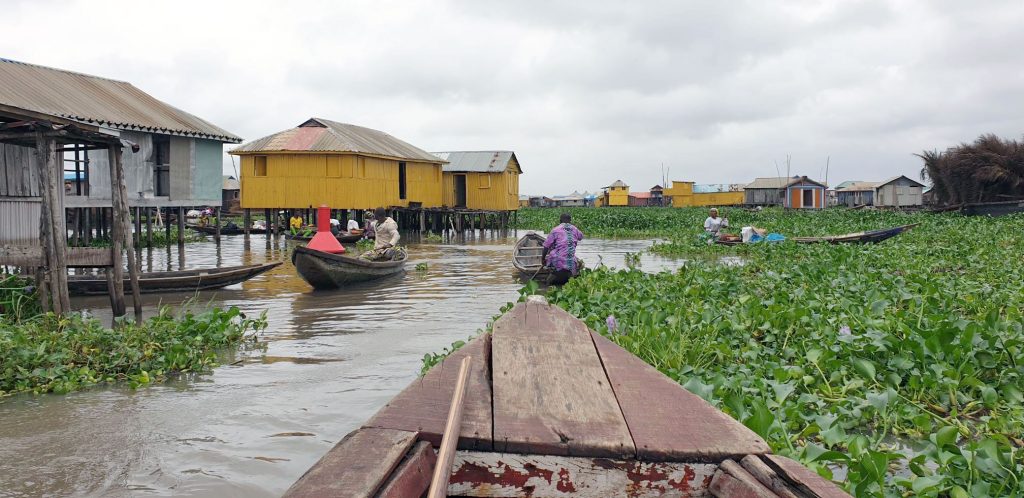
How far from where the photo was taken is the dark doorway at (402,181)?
32.0m

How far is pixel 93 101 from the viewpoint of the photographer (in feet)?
57.0

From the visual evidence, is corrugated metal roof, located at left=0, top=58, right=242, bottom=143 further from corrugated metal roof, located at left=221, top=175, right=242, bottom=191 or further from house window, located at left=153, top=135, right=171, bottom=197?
corrugated metal roof, located at left=221, top=175, right=242, bottom=191

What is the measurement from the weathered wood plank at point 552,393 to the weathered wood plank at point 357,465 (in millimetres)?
355

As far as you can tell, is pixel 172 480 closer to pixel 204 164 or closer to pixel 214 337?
pixel 214 337

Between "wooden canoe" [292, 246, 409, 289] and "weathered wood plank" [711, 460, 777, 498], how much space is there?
36.2 feet

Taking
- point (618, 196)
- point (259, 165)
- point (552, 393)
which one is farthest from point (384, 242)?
point (618, 196)

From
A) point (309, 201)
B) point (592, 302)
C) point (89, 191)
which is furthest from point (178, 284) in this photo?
point (309, 201)

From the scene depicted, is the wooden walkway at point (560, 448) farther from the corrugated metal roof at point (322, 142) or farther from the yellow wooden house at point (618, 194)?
the yellow wooden house at point (618, 194)

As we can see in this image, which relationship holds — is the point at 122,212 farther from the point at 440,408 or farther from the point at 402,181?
the point at 402,181

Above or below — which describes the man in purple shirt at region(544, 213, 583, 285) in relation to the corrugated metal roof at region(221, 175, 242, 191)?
below

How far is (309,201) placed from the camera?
90.6 feet

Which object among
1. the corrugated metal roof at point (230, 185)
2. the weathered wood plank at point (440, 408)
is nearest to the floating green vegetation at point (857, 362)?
the weathered wood plank at point (440, 408)

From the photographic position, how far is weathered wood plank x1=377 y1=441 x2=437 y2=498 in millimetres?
1959

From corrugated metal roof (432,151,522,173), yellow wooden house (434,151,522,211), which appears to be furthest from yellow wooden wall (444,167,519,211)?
corrugated metal roof (432,151,522,173)
